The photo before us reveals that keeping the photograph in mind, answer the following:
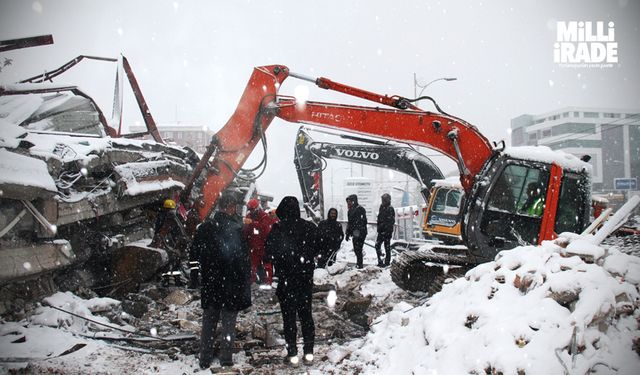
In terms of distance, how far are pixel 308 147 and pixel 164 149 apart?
357cm

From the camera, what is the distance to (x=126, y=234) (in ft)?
24.9

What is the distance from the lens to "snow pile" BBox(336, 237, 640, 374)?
9.87ft

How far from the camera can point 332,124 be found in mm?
6664

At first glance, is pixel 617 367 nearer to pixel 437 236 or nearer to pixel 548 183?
pixel 548 183

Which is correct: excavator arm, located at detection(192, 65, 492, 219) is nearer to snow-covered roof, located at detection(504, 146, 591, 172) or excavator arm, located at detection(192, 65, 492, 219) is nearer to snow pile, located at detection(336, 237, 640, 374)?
snow-covered roof, located at detection(504, 146, 591, 172)

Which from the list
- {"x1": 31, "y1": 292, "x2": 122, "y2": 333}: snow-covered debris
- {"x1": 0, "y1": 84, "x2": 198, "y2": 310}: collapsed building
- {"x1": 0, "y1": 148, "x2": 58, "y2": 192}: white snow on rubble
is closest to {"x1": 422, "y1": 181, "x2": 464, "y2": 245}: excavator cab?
{"x1": 0, "y1": 84, "x2": 198, "y2": 310}: collapsed building

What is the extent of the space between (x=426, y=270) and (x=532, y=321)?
12.7 feet

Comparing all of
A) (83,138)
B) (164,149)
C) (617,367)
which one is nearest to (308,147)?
(164,149)

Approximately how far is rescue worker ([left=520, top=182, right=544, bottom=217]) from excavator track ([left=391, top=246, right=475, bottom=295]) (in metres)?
1.21

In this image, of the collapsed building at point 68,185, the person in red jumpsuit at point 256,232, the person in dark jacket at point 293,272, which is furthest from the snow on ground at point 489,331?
the person in red jumpsuit at point 256,232

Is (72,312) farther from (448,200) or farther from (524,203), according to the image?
(448,200)

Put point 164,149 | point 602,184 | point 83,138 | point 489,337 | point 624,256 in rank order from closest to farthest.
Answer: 1. point 489,337
2. point 624,256
3. point 83,138
4. point 164,149
5. point 602,184

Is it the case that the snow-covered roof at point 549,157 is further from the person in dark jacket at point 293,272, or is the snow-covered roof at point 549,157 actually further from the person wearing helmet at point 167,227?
the person wearing helmet at point 167,227

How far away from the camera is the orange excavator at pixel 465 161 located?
6188 mm
